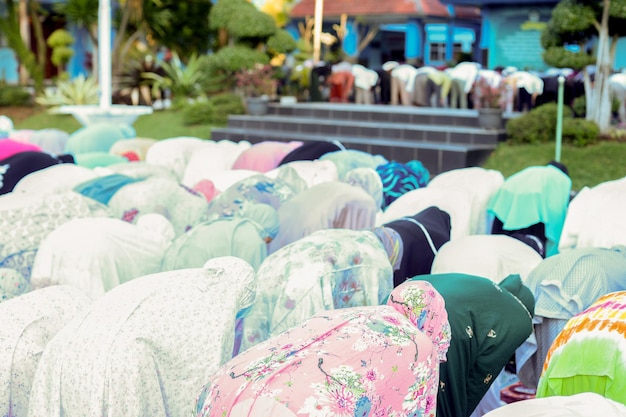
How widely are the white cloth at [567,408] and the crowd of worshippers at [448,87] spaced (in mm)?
8984

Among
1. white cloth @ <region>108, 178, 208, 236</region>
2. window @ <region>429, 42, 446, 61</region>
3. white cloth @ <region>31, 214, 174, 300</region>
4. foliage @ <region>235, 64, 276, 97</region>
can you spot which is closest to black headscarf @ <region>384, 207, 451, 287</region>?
white cloth @ <region>31, 214, 174, 300</region>

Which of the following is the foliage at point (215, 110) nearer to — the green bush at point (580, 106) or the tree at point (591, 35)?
the green bush at point (580, 106)

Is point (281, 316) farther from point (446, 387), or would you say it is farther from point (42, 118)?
point (42, 118)

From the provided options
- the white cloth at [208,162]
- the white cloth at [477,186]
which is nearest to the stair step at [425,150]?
the white cloth at [208,162]

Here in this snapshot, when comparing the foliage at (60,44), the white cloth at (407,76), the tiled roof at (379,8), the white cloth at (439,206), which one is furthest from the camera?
the tiled roof at (379,8)

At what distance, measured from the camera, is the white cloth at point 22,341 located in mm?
3143

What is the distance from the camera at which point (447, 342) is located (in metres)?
2.99

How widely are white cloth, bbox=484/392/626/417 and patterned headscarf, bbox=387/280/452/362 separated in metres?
0.52

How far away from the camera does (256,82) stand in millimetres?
14133

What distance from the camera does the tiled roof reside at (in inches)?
836

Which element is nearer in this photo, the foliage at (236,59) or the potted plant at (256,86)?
the potted plant at (256,86)

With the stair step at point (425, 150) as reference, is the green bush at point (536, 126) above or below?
above

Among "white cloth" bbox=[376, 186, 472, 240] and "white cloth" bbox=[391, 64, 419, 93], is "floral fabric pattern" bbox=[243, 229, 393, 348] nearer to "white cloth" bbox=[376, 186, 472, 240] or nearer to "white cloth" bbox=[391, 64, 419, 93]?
"white cloth" bbox=[376, 186, 472, 240]

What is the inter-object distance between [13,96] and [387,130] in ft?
32.3
